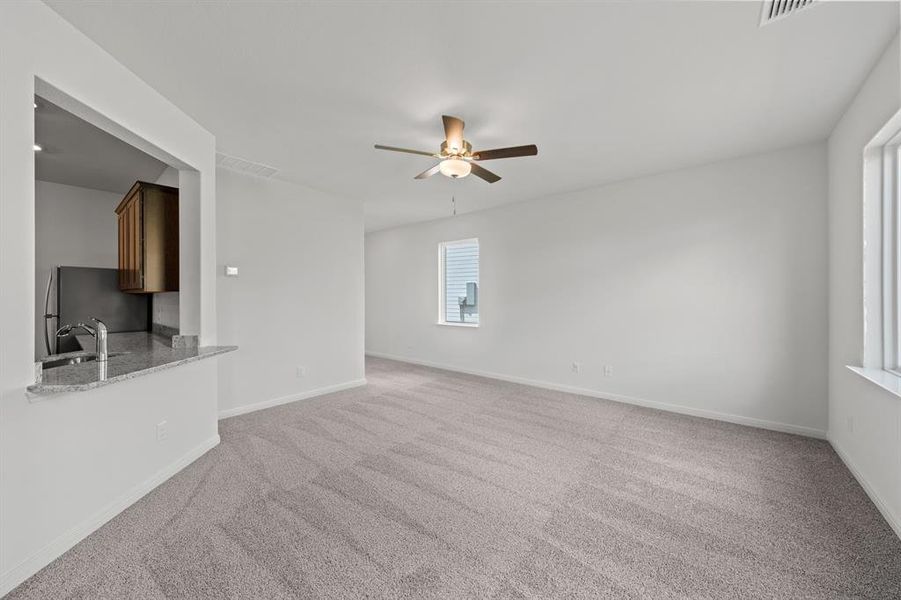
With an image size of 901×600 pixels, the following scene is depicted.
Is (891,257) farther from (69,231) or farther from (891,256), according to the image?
(69,231)

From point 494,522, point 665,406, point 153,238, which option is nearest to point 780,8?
point 494,522

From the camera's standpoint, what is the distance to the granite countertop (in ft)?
6.00

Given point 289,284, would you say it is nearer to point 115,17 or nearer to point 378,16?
point 115,17

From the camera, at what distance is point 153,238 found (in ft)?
11.1

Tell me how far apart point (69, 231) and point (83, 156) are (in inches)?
57.4

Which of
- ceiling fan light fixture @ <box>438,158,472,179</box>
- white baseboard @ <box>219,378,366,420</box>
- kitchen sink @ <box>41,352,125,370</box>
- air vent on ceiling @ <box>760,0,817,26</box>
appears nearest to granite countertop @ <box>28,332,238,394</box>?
kitchen sink @ <box>41,352,125,370</box>

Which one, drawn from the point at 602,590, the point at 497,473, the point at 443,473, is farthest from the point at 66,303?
the point at 602,590

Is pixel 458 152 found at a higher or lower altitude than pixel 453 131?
lower

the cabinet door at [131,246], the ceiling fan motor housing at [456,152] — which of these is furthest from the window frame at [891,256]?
the cabinet door at [131,246]

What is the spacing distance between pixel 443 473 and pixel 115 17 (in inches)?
130

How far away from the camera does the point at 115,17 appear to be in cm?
188

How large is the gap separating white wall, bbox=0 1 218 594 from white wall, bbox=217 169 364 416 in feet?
4.53

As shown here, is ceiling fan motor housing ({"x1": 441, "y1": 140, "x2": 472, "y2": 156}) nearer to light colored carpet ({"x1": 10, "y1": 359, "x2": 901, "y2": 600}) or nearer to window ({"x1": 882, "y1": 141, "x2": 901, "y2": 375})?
light colored carpet ({"x1": 10, "y1": 359, "x2": 901, "y2": 600})

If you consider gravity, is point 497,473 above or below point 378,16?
below
